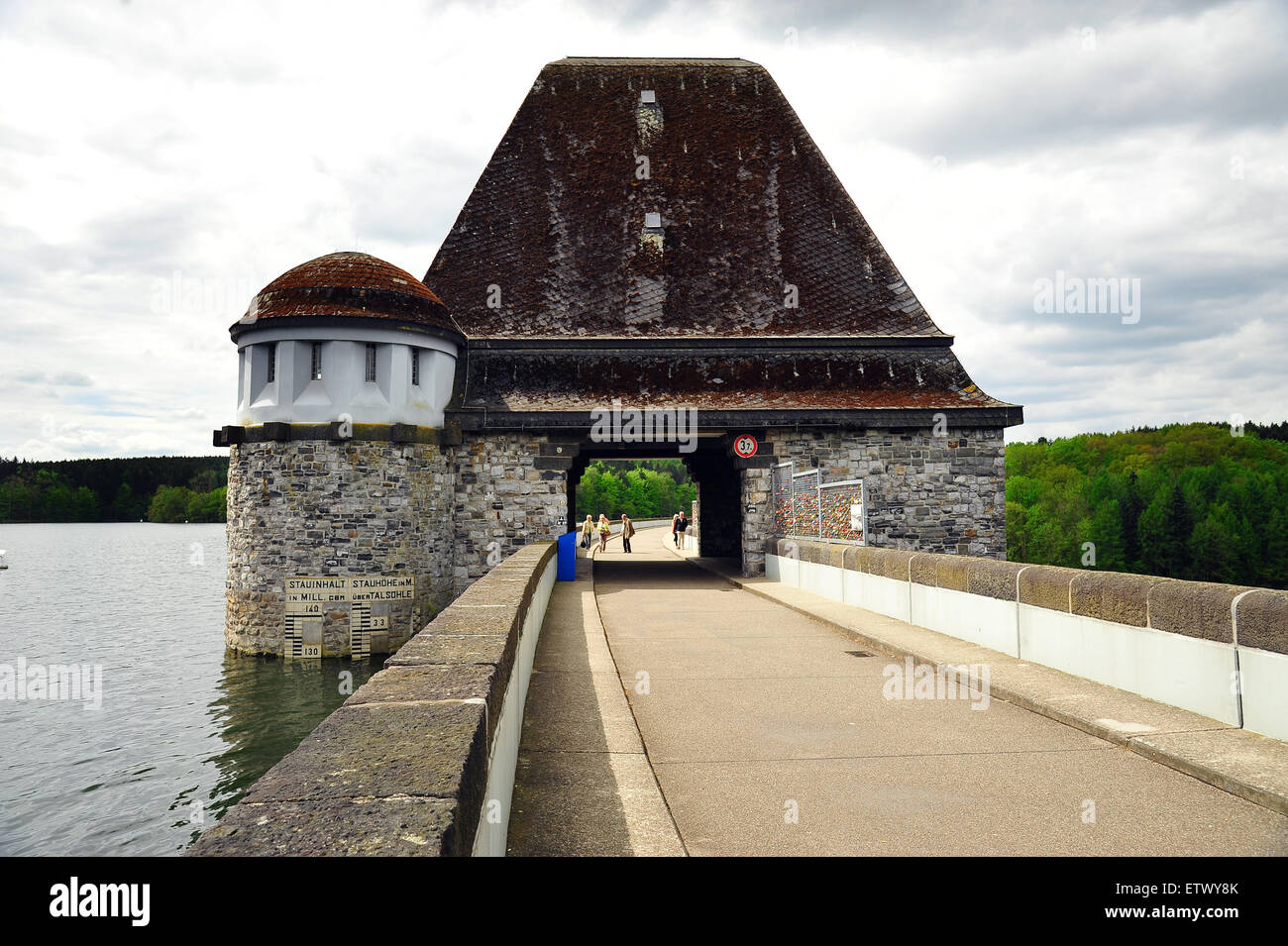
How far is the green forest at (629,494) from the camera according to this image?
98.8m

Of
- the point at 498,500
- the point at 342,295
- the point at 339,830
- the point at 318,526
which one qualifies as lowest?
the point at 339,830

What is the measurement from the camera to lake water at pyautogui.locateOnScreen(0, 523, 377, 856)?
10352 millimetres

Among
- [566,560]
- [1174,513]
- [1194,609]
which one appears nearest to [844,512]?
[566,560]

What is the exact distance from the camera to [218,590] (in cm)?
4116

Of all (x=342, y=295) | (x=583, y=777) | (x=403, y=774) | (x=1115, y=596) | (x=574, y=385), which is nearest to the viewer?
(x=403, y=774)

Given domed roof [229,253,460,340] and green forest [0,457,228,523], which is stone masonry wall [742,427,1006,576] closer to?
domed roof [229,253,460,340]

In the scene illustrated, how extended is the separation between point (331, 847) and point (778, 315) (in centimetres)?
2063

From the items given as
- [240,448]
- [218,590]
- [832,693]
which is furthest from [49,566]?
[832,693]

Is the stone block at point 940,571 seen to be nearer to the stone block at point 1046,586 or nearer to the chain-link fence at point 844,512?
the stone block at point 1046,586

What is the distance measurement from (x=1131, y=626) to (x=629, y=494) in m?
98.9

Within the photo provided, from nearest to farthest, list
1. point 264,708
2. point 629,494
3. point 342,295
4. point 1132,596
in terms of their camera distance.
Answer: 1. point 1132,596
2. point 264,708
3. point 342,295
4. point 629,494

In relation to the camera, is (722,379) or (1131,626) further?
(722,379)

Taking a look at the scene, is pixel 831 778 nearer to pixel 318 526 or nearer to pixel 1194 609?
pixel 1194 609

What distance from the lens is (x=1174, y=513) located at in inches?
2783
